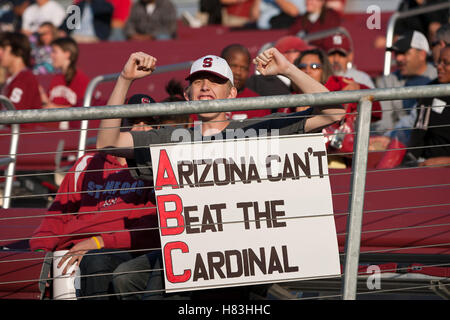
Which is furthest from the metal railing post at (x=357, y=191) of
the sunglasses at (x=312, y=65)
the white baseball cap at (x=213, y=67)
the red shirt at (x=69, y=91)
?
the red shirt at (x=69, y=91)

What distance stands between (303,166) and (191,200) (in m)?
0.51

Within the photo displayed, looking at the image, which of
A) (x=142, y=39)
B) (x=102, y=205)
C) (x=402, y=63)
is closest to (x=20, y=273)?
(x=102, y=205)

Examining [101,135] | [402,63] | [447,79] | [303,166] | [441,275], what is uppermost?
[402,63]

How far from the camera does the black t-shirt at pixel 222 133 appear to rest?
3816mm

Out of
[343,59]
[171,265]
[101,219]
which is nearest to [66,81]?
[343,59]

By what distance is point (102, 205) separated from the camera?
13.8ft

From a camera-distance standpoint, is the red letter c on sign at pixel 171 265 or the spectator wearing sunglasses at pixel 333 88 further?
the spectator wearing sunglasses at pixel 333 88

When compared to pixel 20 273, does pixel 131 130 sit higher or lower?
higher

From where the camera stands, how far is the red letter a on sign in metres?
3.28

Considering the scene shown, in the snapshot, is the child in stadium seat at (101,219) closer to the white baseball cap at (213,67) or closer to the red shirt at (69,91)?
the white baseball cap at (213,67)

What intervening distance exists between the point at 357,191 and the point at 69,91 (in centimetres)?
550

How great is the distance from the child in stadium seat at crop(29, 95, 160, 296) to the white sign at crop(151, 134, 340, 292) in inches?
23.4

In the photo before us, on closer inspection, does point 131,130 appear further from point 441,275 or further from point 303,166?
point 441,275

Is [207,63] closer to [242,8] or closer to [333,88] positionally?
[333,88]
